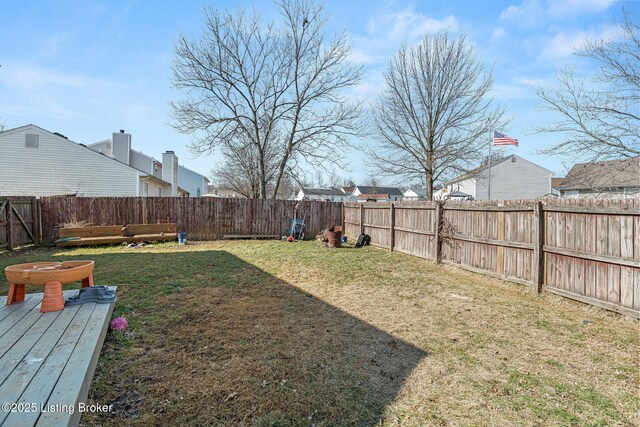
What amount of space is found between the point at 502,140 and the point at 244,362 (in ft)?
52.5

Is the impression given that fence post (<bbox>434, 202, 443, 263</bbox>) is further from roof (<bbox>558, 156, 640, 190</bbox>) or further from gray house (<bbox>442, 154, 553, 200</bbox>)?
gray house (<bbox>442, 154, 553, 200</bbox>)

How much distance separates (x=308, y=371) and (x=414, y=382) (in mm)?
889

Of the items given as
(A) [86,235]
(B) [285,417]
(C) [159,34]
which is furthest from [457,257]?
(A) [86,235]

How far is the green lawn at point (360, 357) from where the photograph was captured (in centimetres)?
220

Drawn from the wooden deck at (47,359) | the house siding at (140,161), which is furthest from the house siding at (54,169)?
the wooden deck at (47,359)

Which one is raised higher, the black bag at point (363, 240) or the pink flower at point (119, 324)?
the black bag at point (363, 240)

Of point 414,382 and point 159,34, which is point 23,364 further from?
point 159,34

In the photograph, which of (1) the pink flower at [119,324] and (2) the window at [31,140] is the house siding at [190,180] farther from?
(1) the pink flower at [119,324]

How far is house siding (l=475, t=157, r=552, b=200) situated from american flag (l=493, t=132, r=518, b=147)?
13.1 m

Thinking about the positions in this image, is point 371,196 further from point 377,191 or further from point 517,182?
point 517,182

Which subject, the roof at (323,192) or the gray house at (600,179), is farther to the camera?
the roof at (323,192)

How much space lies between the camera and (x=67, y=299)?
A: 3396 millimetres

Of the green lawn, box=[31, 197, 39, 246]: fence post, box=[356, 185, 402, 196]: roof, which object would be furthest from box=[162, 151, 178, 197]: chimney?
box=[356, 185, 402, 196]: roof

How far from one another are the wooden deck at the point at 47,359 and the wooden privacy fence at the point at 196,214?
30.4 feet
